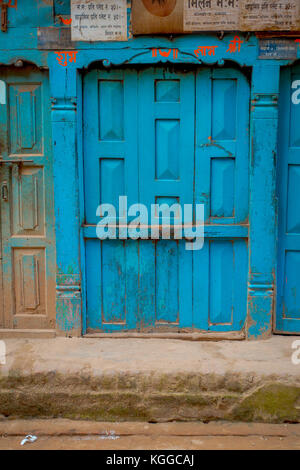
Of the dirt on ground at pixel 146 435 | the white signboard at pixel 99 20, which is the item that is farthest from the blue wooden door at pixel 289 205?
the white signboard at pixel 99 20

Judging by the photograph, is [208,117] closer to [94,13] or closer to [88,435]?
[94,13]

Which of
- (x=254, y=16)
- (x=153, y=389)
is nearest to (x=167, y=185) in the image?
(x=254, y=16)

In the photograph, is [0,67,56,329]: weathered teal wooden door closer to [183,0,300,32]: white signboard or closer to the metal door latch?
the metal door latch

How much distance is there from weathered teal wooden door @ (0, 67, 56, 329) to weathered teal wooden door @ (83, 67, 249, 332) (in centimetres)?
35

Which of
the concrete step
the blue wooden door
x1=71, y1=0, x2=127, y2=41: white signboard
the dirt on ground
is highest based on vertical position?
x1=71, y1=0, x2=127, y2=41: white signboard

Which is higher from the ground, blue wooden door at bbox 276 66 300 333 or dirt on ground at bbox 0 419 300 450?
blue wooden door at bbox 276 66 300 333

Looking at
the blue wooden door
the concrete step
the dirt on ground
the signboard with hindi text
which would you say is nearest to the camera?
the dirt on ground

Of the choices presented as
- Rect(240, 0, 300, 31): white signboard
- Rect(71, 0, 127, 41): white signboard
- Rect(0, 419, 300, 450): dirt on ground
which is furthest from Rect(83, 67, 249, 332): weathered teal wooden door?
Rect(0, 419, 300, 450): dirt on ground

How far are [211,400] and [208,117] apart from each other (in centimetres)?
223

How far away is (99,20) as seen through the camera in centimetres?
374

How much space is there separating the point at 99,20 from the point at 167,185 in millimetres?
1414

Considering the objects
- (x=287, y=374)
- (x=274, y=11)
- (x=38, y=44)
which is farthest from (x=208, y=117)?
(x=287, y=374)

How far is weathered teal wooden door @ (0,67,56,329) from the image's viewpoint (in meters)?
3.97

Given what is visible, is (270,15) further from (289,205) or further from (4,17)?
(4,17)
